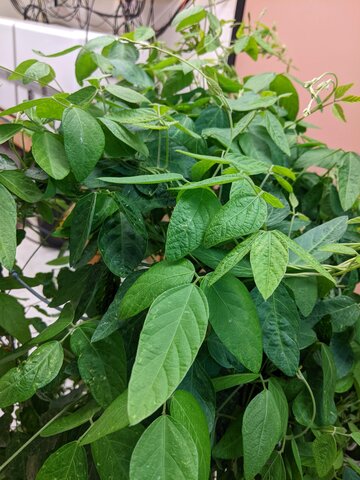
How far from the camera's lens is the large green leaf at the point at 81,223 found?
0.38 m

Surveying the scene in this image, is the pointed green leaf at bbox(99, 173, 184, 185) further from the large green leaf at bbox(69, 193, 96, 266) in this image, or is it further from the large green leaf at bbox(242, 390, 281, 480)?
the large green leaf at bbox(242, 390, 281, 480)

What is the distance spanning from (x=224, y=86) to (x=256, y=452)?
1.70 ft

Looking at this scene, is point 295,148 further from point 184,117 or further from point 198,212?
point 198,212

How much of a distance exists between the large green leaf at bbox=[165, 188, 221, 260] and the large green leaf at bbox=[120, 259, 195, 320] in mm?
12

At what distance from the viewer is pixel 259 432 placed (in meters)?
0.36

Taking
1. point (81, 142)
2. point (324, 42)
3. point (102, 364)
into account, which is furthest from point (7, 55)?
point (102, 364)

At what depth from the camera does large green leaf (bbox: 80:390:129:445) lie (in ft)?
0.94

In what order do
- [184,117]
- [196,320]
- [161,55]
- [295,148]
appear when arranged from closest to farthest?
[196,320] → [184,117] → [295,148] → [161,55]

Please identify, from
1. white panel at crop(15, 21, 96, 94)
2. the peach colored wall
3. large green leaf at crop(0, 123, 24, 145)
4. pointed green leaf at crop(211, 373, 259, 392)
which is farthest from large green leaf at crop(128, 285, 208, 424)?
white panel at crop(15, 21, 96, 94)

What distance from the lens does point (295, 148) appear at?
63 centimetres

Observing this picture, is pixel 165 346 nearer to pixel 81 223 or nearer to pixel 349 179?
pixel 81 223

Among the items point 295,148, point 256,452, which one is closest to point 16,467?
point 256,452

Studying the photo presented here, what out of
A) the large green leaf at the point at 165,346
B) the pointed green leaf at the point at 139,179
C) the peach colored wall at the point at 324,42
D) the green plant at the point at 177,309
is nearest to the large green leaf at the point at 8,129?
the green plant at the point at 177,309

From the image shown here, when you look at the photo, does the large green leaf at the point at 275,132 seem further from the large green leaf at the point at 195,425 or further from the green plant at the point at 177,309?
the large green leaf at the point at 195,425
